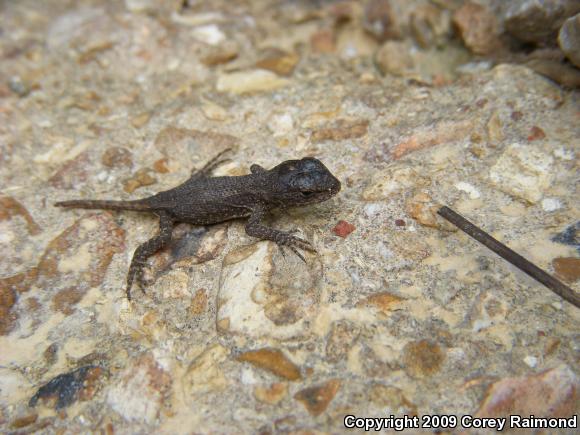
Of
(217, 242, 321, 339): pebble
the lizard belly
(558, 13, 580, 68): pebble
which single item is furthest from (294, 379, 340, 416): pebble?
(558, 13, 580, 68): pebble

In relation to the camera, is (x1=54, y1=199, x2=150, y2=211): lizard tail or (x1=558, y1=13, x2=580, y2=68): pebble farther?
(x1=54, y1=199, x2=150, y2=211): lizard tail

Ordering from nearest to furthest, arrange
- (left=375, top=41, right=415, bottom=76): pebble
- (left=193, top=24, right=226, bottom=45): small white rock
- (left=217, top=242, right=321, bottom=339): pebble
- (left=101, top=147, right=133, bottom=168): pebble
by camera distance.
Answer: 1. (left=217, top=242, right=321, bottom=339): pebble
2. (left=101, top=147, right=133, bottom=168): pebble
3. (left=375, top=41, right=415, bottom=76): pebble
4. (left=193, top=24, right=226, bottom=45): small white rock

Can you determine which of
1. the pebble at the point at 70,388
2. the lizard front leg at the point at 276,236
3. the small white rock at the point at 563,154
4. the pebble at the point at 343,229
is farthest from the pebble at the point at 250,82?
the pebble at the point at 70,388

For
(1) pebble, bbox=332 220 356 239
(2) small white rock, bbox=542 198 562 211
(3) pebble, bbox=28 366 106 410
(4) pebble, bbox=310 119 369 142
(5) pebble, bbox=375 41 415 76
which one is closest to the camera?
(3) pebble, bbox=28 366 106 410

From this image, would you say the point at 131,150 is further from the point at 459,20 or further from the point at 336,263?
the point at 459,20

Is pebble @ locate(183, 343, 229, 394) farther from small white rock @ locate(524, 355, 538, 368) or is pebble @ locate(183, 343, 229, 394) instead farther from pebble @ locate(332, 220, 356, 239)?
small white rock @ locate(524, 355, 538, 368)

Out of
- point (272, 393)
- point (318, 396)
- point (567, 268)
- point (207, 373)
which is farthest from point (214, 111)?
point (567, 268)

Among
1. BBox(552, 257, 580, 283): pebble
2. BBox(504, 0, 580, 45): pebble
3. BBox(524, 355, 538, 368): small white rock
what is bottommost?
BBox(524, 355, 538, 368): small white rock
